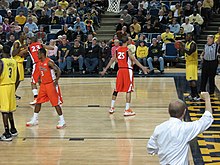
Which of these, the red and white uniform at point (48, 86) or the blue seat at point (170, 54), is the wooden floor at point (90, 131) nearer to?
the red and white uniform at point (48, 86)

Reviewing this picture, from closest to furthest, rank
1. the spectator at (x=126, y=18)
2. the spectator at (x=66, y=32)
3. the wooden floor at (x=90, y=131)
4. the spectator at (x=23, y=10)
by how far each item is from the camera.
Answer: the wooden floor at (x=90, y=131) → the spectator at (x=66, y=32) → the spectator at (x=126, y=18) → the spectator at (x=23, y=10)

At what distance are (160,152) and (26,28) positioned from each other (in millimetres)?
13723

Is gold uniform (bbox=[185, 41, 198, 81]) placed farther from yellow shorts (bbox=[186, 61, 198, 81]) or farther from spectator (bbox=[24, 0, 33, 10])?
spectator (bbox=[24, 0, 33, 10])

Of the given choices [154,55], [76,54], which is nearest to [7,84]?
[76,54]

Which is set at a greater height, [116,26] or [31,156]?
[116,26]

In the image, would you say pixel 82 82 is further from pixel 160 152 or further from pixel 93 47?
pixel 160 152

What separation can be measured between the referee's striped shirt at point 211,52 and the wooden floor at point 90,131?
1.48 metres

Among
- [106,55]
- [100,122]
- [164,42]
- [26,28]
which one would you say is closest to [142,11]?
[164,42]

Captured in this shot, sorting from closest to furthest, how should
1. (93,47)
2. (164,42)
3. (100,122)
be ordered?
(100,122)
(93,47)
(164,42)

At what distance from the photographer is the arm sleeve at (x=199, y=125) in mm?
4617

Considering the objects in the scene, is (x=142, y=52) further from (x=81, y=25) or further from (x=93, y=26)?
(x=93, y=26)

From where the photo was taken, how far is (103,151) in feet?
27.8

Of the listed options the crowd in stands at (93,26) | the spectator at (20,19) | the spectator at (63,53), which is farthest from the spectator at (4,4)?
the spectator at (63,53)

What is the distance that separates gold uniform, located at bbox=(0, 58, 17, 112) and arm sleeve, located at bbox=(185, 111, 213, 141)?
500cm
